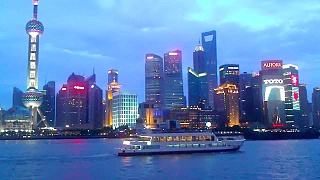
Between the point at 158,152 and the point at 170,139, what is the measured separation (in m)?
3.10

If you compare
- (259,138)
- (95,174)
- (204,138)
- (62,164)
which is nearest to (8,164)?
(62,164)

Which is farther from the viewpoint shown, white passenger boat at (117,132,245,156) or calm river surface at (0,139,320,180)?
white passenger boat at (117,132,245,156)

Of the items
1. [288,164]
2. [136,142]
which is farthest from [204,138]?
[288,164]

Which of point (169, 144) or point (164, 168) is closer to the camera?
point (164, 168)

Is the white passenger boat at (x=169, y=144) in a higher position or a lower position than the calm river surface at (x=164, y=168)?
higher

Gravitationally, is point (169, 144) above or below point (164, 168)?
above

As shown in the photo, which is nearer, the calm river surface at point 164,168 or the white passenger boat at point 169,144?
the calm river surface at point 164,168

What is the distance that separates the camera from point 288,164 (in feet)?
206

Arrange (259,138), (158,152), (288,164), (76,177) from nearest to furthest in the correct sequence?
(76,177)
(288,164)
(158,152)
(259,138)

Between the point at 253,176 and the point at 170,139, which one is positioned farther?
the point at 170,139

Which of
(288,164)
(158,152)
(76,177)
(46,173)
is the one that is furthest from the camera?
(158,152)

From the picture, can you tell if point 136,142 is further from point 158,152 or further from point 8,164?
point 8,164

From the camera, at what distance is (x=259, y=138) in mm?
191625

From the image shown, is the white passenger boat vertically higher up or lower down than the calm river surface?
higher up
